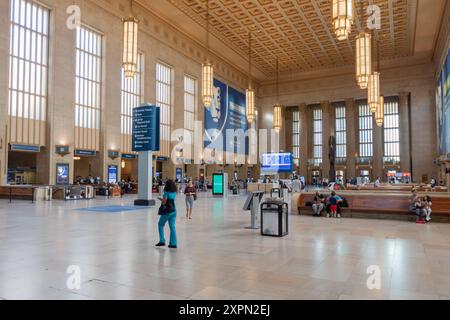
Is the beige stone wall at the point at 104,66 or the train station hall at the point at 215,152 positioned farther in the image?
the beige stone wall at the point at 104,66

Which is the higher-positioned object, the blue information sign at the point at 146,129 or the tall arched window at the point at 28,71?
the tall arched window at the point at 28,71

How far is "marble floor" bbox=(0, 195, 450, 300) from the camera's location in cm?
414

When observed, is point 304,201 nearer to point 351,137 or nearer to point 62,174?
point 62,174

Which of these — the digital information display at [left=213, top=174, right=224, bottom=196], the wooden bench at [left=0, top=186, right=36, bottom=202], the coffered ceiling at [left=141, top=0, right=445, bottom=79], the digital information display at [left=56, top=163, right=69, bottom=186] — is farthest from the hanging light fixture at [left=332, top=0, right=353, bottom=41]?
the digital information display at [left=56, top=163, right=69, bottom=186]

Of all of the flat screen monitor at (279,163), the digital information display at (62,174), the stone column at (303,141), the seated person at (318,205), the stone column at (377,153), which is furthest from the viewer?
the stone column at (303,141)

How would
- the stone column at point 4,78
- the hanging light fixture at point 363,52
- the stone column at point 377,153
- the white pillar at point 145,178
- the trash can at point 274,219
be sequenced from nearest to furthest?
1. the trash can at point 274,219
2. the hanging light fixture at point 363,52
3. the white pillar at point 145,178
4. the stone column at point 4,78
5. the stone column at point 377,153

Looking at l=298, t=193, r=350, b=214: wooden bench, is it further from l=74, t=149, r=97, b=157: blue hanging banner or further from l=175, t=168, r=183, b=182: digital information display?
l=175, t=168, r=183, b=182: digital information display

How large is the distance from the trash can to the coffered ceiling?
834 inches

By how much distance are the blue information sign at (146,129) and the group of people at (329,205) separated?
769 cm

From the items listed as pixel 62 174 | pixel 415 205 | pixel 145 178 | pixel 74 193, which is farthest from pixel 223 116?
pixel 415 205

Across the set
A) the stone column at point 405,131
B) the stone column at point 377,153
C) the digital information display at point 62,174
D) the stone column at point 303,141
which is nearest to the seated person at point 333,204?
the digital information display at point 62,174

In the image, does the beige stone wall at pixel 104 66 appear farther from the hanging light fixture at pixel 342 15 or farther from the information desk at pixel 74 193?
the hanging light fixture at pixel 342 15

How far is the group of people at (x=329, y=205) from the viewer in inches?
496

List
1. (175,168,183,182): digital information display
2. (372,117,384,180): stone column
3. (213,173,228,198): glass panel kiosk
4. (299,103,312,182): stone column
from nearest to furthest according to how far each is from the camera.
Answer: (213,173,228,198): glass panel kiosk
(175,168,183,182): digital information display
(372,117,384,180): stone column
(299,103,312,182): stone column
